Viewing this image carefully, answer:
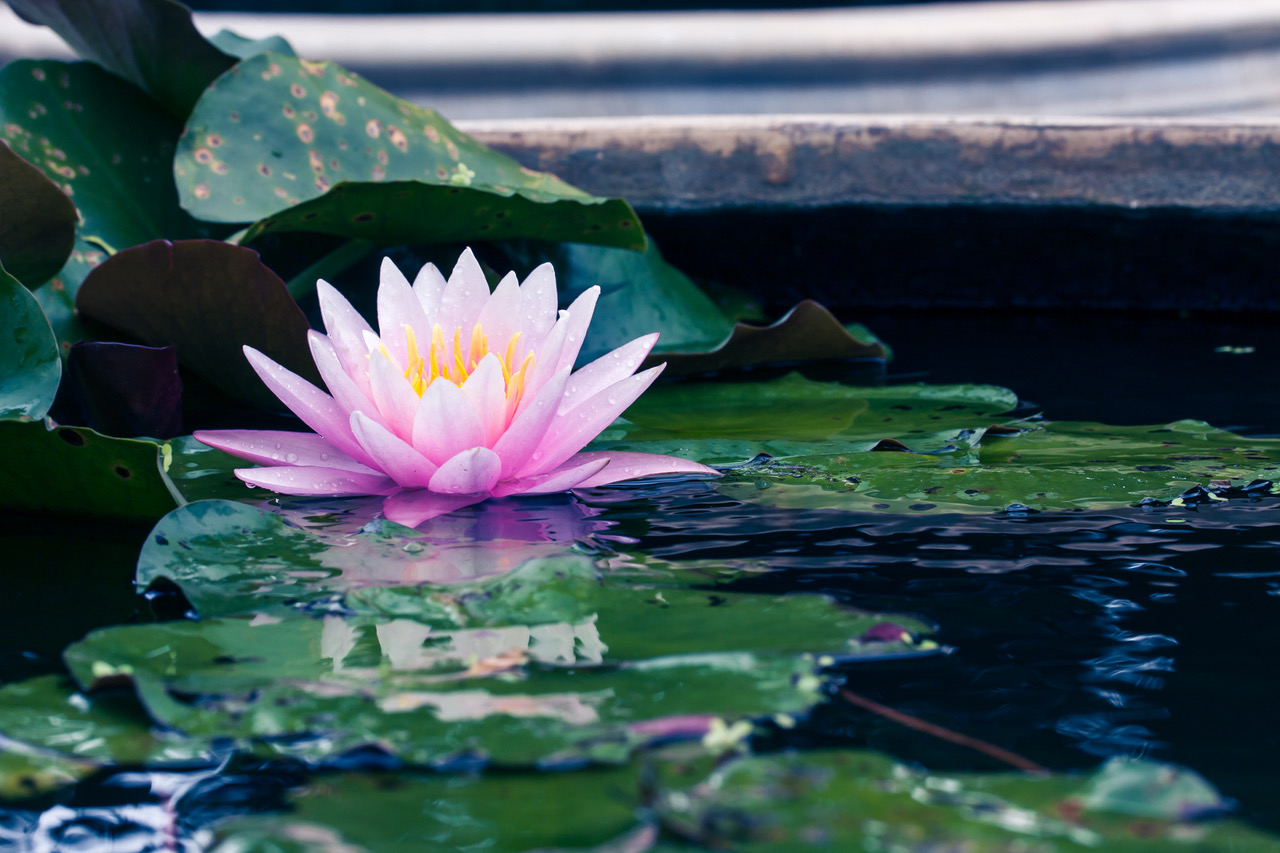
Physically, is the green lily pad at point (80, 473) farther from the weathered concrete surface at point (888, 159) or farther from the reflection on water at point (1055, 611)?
the weathered concrete surface at point (888, 159)

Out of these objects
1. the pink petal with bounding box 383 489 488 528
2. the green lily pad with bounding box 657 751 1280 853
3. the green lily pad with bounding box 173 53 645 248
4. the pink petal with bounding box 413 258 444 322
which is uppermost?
the green lily pad with bounding box 173 53 645 248

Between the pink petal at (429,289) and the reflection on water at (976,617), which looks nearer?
the reflection on water at (976,617)

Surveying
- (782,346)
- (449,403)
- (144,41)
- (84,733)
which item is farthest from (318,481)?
(144,41)

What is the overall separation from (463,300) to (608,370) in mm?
122

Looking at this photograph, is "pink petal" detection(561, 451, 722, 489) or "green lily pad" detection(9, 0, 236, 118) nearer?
"pink petal" detection(561, 451, 722, 489)

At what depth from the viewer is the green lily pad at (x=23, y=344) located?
0.73m

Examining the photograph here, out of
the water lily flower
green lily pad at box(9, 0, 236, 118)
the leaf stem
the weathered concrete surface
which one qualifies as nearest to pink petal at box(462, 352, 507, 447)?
the water lily flower

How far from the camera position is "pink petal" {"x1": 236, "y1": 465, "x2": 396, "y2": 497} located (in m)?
0.74

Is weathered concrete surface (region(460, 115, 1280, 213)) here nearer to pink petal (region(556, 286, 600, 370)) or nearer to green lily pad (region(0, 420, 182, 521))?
pink petal (region(556, 286, 600, 370))

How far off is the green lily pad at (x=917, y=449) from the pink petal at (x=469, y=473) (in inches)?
6.4

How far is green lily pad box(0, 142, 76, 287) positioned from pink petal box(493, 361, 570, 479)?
0.42 metres

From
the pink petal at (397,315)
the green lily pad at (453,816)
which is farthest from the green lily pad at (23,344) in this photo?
the green lily pad at (453,816)

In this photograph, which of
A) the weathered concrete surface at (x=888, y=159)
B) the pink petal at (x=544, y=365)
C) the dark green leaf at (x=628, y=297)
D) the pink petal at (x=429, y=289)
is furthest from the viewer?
the weathered concrete surface at (x=888, y=159)

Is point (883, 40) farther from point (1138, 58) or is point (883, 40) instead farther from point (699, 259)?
point (699, 259)
